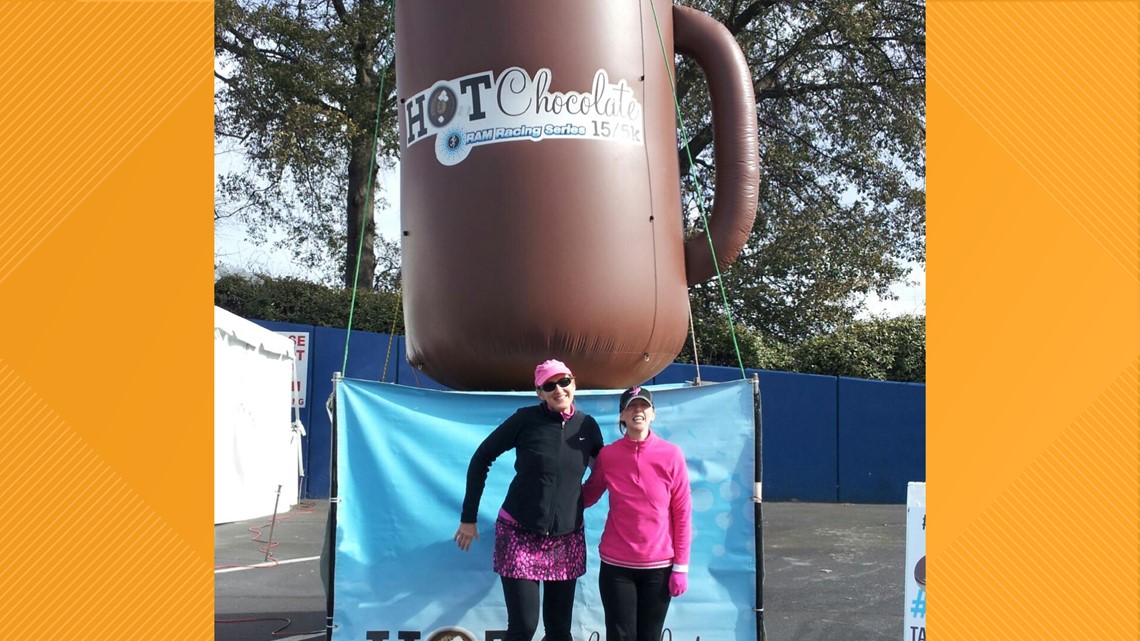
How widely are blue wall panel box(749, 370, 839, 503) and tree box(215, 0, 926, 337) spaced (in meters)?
1.95

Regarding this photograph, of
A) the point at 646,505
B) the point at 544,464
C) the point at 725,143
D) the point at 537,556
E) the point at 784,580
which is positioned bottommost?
the point at 784,580

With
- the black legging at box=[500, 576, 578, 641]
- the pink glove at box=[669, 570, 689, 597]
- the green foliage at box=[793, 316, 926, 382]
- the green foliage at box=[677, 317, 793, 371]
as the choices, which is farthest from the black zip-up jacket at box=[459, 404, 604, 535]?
the green foliage at box=[793, 316, 926, 382]

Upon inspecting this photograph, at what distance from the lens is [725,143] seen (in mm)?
5992

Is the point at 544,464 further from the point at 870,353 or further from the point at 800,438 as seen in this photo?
the point at 870,353

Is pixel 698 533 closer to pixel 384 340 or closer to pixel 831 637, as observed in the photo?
pixel 831 637

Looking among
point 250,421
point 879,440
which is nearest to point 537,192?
point 250,421

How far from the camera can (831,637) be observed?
5770mm

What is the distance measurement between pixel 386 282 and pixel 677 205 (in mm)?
14932

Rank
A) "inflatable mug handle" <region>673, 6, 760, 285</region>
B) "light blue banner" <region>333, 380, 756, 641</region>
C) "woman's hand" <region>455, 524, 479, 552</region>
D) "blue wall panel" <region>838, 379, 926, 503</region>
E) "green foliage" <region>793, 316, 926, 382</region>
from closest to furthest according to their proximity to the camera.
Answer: "woman's hand" <region>455, 524, 479, 552</region>, "light blue banner" <region>333, 380, 756, 641</region>, "inflatable mug handle" <region>673, 6, 760, 285</region>, "blue wall panel" <region>838, 379, 926, 503</region>, "green foliage" <region>793, 316, 926, 382</region>

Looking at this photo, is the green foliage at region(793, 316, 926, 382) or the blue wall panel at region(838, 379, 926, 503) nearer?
the blue wall panel at region(838, 379, 926, 503)

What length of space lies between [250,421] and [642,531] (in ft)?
24.9

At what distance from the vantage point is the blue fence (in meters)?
13.0

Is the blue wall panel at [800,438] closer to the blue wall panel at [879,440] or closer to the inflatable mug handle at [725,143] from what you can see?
the blue wall panel at [879,440]

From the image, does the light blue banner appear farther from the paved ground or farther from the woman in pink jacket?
the paved ground
